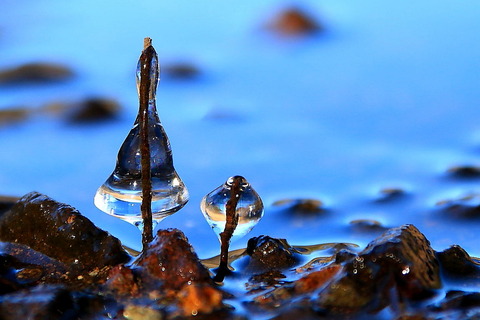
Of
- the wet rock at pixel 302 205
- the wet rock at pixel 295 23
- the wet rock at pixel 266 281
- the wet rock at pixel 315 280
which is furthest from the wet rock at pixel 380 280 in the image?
the wet rock at pixel 295 23

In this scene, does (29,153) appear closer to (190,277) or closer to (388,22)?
(190,277)

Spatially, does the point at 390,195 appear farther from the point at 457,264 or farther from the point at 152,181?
the point at 152,181

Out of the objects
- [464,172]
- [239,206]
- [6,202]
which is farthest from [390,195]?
[6,202]

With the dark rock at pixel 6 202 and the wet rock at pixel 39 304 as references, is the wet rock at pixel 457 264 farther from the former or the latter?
the dark rock at pixel 6 202

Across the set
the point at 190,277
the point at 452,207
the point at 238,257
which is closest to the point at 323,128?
the point at 452,207

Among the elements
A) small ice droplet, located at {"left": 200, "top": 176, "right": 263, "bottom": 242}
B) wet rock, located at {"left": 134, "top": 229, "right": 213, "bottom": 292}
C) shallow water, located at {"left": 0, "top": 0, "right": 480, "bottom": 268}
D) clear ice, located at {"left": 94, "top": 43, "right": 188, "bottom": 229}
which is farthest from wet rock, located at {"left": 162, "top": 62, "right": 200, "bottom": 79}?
wet rock, located at {"left": 134, "top": 229, "right": 213, "bottom": 292}

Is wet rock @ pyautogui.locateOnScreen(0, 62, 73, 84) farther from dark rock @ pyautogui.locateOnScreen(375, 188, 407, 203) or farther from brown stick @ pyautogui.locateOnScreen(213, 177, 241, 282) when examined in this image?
brown stick @ pyautogui.locateOnScreen(213, 177, 241, 282)
